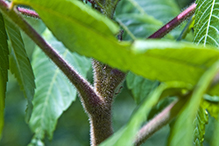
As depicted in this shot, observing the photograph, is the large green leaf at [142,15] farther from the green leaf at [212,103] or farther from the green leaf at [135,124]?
the green leaf at [135,124]

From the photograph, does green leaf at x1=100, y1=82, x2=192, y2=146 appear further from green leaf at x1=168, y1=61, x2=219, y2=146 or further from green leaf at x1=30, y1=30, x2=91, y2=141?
green leaf at x1=30, y1=30, x2=91, y2=141

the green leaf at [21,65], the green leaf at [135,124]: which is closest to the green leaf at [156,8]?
the green leaf at [21,65]

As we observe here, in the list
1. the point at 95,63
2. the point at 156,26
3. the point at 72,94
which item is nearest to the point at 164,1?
the point at 156,26

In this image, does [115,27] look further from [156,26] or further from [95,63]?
[156,26]

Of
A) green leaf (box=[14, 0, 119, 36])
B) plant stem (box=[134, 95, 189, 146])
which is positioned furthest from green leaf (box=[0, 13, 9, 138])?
plant stem (box=[134, 95, 189, 146])

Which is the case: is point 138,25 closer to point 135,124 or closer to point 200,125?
point 200,125

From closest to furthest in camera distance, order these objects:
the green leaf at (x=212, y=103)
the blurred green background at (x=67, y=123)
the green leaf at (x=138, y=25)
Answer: the green leaf at (x=212, y=103) < the green leaf at (x=138, y=25) < the blurred green background at (x=67, y=123)
